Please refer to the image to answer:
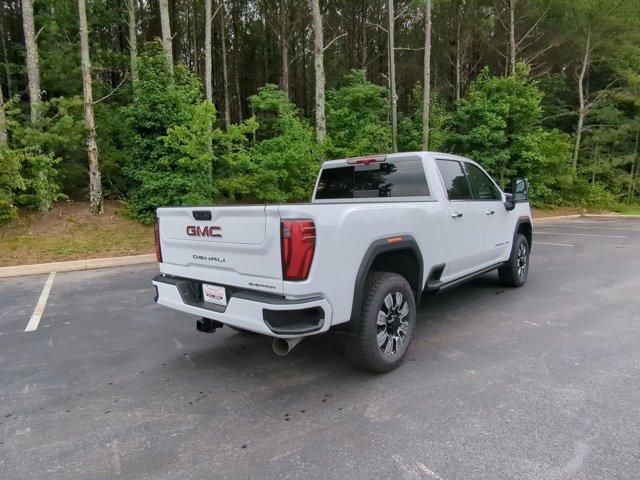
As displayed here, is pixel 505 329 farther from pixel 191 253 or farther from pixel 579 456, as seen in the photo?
pixel 191 253

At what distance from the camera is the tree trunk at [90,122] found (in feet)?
37.8

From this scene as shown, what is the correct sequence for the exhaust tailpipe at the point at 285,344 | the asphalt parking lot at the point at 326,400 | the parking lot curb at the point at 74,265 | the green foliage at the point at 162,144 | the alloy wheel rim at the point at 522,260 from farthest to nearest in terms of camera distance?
1. the green foliage at the point at 162,144
2. the parking lot curb at the point at 74,265
3. the alloy wheel rim at the point at 522,260
4. the exhaust tailpipe at the point at 285,344
5. the asphalt parking lot at the point at 326,400

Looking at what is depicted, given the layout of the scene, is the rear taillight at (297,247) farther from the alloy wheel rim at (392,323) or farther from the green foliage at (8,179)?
the green foliage at (8,179)

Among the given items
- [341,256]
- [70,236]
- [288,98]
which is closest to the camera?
[341,256]

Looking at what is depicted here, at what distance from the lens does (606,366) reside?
3.52 m

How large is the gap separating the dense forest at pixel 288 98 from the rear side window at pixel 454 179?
7.72 m

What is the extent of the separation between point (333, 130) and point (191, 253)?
44.3 ft

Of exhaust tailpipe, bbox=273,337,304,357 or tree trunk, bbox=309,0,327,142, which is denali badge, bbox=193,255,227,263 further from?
tree trunk, bbox=309,0,327,142

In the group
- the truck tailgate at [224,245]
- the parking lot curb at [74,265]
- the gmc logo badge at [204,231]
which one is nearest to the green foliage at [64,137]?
the parking lot curb at [74,265]

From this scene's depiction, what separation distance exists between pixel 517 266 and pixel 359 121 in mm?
11163

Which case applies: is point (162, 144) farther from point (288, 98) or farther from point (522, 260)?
point (522, 260)

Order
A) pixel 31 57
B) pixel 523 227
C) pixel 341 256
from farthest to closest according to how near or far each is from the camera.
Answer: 1. pixel 31 57
2. pixel 523 227
3. pixel 341 256

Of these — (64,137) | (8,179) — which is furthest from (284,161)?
(8,179)

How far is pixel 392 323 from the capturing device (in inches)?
139
